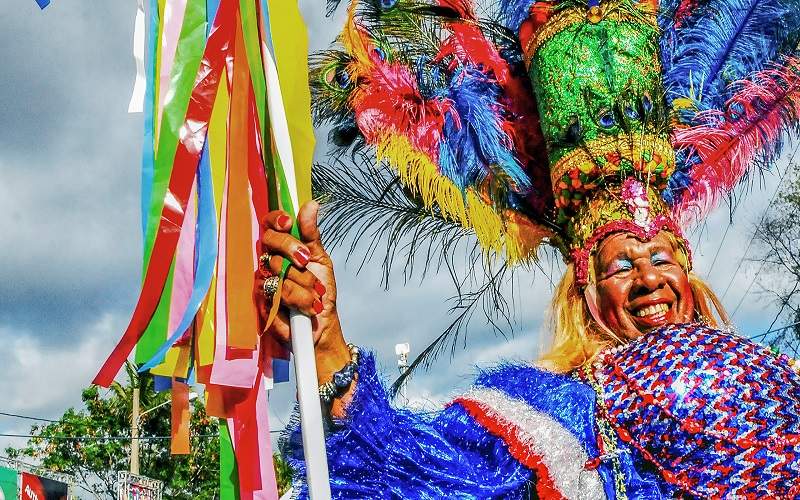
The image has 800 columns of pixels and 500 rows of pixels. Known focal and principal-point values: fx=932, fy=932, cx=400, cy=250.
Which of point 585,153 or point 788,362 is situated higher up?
point 585,153

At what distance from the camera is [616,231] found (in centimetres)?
275

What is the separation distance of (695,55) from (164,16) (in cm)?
187

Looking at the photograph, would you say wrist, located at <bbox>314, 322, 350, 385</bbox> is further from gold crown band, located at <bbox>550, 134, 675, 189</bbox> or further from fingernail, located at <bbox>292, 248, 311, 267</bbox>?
gold crown band, located at <bbox>550, 134, 675, 189</bbox>

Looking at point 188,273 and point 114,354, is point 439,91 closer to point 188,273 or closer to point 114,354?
point 188,273

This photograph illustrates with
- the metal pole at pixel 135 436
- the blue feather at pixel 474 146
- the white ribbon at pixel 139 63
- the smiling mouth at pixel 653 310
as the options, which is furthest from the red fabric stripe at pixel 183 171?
the metal pole at pixel 135 436

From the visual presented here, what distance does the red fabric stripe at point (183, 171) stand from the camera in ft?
6.64

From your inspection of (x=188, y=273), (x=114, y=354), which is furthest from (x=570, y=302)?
(x=114, y=354)

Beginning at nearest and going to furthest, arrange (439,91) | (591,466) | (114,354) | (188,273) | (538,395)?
1. (114,354)
2. (188,273)
3. (591,466)
4. (538,395)
5. (439,91)

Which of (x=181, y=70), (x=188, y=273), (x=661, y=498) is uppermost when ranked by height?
(x=181, y=70)

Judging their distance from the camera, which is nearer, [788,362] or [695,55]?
[788,362]

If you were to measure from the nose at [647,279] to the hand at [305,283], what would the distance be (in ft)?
3.06

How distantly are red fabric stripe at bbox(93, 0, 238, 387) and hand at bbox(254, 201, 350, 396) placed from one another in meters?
0.20

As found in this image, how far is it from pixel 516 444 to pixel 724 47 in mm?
1653

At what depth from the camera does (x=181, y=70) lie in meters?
2.09
